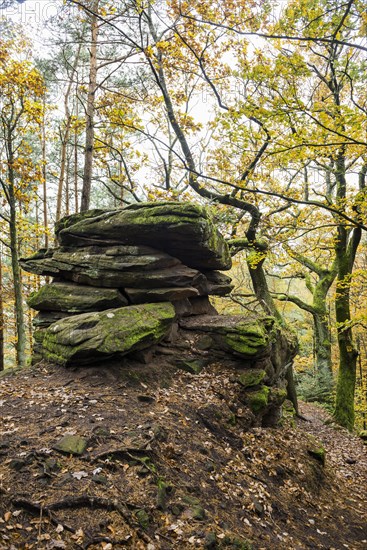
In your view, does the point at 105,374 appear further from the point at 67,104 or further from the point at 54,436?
the point at 67,104

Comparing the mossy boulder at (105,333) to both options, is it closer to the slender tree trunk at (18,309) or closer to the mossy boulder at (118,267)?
the mossy boulder at (118,267)

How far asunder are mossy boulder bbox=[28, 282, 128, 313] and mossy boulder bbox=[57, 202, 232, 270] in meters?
1.21

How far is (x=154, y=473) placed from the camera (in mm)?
4469

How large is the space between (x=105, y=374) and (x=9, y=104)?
31.2 ft

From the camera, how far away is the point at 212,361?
808 centimetres

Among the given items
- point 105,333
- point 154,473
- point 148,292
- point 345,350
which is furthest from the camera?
point 345,350

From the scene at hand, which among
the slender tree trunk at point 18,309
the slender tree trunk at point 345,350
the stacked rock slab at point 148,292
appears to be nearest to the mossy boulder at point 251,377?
the stacked rock slab at point 148,292

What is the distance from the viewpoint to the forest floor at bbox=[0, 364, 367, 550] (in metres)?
3.56

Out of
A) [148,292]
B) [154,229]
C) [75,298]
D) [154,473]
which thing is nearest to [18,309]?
[75,298]

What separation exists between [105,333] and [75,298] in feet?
6.21

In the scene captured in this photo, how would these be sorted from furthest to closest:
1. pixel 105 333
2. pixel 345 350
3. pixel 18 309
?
pixel 345 350 → pixel 18 309 → pixel 105 333

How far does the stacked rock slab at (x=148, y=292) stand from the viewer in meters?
7.46

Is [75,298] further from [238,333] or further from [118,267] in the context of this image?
[238,333]

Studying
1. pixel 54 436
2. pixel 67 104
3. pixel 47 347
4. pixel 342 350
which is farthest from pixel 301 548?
pixel 67 104
